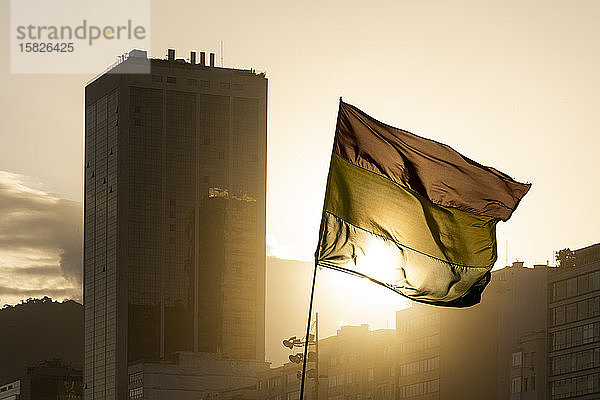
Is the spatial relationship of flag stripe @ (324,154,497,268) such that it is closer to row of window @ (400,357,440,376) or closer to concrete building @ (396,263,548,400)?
concrete building @ (396,263,548,400)

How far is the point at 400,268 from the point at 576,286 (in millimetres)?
115387

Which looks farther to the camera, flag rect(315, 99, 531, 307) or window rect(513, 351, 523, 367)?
window rect(513, 351, 523, 367)

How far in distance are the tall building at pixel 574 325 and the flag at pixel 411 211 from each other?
10924cm

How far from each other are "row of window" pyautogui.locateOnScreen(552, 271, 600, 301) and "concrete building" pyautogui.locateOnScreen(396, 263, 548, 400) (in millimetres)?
6983

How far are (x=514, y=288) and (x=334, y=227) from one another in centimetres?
13107

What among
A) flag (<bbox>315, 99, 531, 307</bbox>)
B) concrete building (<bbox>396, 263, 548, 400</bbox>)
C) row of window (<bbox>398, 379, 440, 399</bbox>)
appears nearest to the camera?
flag (<bbox>315, 99, 531, 307</bbox>)

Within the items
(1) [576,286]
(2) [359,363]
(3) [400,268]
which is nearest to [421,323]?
(2) [359,363]

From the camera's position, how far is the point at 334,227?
2541 cm

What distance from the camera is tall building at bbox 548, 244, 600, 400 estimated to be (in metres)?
135

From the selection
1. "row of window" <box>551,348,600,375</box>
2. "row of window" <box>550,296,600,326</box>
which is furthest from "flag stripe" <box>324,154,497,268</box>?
"row of window" <box>551,348,600,375</box>

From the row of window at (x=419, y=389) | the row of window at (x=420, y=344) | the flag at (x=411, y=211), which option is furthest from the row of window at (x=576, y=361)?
the flag at (x=411, y=211)

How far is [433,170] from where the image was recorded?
2688cm

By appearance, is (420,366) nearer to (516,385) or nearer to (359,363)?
(359,363)

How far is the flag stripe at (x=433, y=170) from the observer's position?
2631cm
